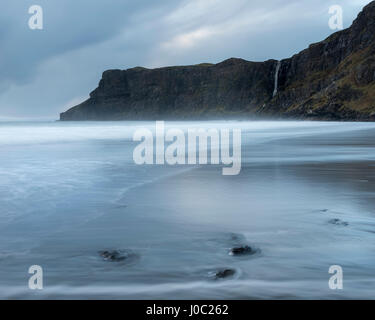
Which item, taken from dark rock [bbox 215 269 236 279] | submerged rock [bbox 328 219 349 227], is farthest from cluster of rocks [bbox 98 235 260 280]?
submerged rock [bbox 328 219 349 227]

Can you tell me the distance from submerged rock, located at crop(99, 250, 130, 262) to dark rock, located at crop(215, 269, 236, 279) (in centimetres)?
111

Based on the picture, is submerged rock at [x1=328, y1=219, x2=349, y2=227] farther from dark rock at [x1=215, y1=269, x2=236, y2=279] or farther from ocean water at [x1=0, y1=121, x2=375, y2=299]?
dark rock at [x1=215, y1=269, x2=236, y2=279]

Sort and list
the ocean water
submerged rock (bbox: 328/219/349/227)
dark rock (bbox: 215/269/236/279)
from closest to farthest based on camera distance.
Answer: the ocean water < dark rock (bbox: 215/269/236/279) < submerged rock (bbox: 328/219/349/227)

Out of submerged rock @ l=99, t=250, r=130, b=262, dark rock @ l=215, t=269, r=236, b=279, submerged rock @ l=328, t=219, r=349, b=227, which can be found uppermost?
submerged rock @ l=328, t=219, r=349, b=227

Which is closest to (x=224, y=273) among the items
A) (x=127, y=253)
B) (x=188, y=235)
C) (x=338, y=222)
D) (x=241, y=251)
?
(x=241, y=251)

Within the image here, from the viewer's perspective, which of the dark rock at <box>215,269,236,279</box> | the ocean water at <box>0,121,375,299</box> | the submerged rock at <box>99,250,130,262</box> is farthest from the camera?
the submerged rock at <box>99,250,130,262</box>

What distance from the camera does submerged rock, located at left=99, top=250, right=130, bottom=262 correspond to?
4934 millimetres

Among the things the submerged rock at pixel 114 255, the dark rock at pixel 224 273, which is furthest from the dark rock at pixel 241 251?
the submerged rock at pixel 114 255

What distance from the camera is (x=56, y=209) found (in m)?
7.62

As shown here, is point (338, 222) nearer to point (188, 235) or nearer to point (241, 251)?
point (241, 251)

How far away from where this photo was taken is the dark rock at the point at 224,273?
436cm

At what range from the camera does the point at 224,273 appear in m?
4.43

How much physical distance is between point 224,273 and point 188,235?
1.52 metres
